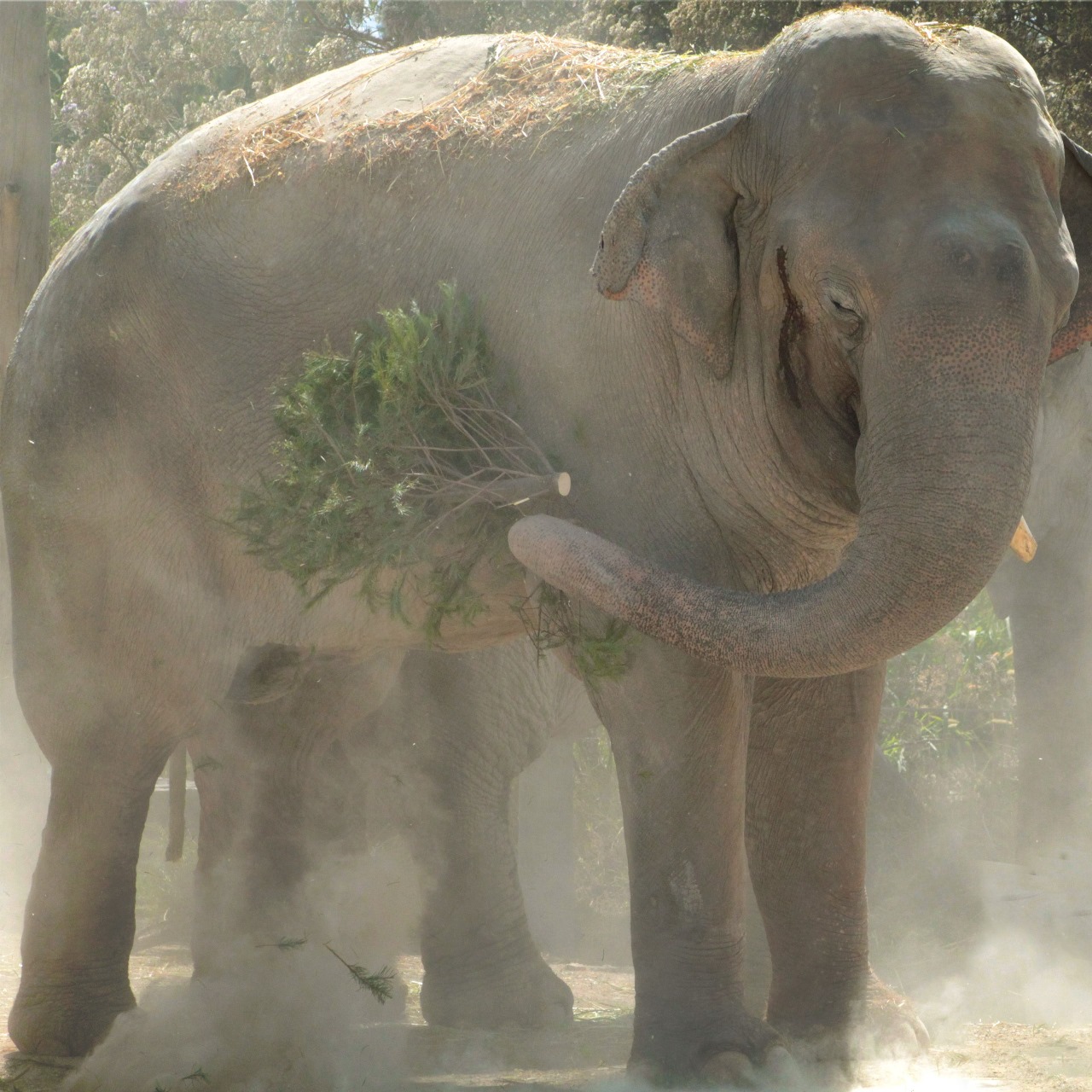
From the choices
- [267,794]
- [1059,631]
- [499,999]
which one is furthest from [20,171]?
[1059,631]

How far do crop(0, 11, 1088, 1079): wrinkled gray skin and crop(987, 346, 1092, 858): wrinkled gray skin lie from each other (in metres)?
3.37

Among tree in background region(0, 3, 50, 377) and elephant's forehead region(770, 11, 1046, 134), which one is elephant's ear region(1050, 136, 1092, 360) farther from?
tree in background region(0, 3, 50, 377)

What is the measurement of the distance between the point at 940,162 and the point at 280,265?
2.01 m

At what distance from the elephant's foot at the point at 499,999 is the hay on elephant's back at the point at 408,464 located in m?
1.77

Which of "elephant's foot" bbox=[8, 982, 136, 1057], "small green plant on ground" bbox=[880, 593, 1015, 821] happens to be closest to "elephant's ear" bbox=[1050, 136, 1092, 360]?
"elephant's foot" bbox=[8, 982, 136, 1057]

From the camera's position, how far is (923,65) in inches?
137

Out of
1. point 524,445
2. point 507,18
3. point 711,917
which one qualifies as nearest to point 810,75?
point 524,445

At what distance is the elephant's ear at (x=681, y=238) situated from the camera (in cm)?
358

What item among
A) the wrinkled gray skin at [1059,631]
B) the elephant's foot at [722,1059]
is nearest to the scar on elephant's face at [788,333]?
the elephant's foot at [722,1059]

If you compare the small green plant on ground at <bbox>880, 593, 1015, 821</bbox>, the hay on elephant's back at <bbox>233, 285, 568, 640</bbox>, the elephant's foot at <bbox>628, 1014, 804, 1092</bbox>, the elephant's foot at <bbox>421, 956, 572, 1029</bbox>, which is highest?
the hay on elephant's back at <bbox>233, 285, 568, 640</bbox>

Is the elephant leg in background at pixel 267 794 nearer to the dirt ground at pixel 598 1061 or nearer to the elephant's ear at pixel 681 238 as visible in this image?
the dirt ground at pixel 598 1061

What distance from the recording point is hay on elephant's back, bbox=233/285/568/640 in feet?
13.3

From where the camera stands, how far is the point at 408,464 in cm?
416

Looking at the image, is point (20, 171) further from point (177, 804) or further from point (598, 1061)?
point (598, 1061)
